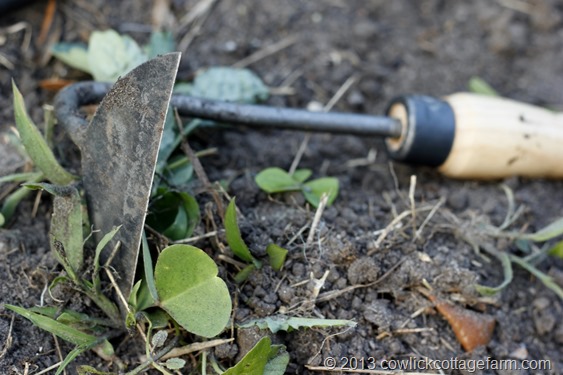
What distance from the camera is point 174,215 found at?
4.94ft

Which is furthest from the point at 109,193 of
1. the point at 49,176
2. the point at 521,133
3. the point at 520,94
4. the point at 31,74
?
the point at 520,94

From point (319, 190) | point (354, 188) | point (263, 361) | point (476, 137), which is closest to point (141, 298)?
point (263, 361)

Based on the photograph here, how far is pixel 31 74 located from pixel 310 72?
845 millimetres

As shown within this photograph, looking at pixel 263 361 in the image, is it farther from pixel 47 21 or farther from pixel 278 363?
pixel 47 21

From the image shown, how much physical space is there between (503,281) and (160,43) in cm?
114

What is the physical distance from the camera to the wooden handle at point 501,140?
69.9 inches

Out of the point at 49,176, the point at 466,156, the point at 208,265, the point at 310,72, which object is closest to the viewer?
the point at 208,265

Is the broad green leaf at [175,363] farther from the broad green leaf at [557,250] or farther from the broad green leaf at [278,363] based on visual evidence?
the broad green leaf at [557,250]

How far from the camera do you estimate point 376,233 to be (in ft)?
5.05

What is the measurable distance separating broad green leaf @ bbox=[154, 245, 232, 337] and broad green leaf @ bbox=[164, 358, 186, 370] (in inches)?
2.4

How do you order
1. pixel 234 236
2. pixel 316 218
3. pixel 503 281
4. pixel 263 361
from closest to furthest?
1. pixel 263 361
2. pixel 234 236
3. pixel 316 218
4. pixel 503 281

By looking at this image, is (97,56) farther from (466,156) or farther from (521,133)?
(521,133)

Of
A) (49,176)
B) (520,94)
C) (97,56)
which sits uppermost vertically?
(97,56)

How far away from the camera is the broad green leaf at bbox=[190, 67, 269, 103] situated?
73.9 inches
